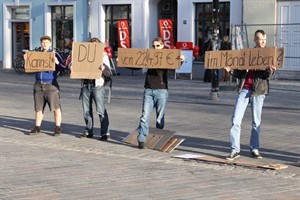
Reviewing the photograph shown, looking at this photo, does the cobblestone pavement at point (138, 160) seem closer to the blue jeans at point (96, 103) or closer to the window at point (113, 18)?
the blue jeans at point (96, 103)

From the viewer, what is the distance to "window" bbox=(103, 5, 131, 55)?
100 feet

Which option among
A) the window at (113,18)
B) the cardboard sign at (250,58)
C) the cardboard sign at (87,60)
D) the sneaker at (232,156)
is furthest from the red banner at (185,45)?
the sneaker at (232,156)

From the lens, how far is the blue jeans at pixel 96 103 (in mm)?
12258

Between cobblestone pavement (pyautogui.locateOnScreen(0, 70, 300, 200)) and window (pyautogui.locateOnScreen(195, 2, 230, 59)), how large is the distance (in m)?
9.61

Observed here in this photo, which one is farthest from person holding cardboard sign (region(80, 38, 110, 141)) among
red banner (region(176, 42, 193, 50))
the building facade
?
the building facade

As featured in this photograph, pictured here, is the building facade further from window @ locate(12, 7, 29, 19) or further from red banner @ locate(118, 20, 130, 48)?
red banner @ locate(118, 20, 130, 48)

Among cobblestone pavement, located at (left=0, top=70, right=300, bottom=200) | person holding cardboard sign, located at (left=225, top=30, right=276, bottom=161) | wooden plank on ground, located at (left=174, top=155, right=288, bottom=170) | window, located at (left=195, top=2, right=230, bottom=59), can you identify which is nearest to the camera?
cobblestone pavement, located at (left=0, top=70, right=300, bottom=200)

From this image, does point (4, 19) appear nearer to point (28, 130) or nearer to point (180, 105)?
point (180, 105)

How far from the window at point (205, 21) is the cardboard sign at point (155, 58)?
1600 centimetres

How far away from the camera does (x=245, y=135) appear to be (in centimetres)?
1290

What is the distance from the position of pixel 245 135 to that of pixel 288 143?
3.84ft

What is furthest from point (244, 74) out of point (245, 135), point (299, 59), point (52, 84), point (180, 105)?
point (299, 59)

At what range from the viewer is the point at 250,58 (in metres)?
10.3

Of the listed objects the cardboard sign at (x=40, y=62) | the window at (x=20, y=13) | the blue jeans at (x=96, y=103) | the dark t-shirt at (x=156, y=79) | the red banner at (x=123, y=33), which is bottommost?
Answer: the blue jeans at (x=96, y=103)
